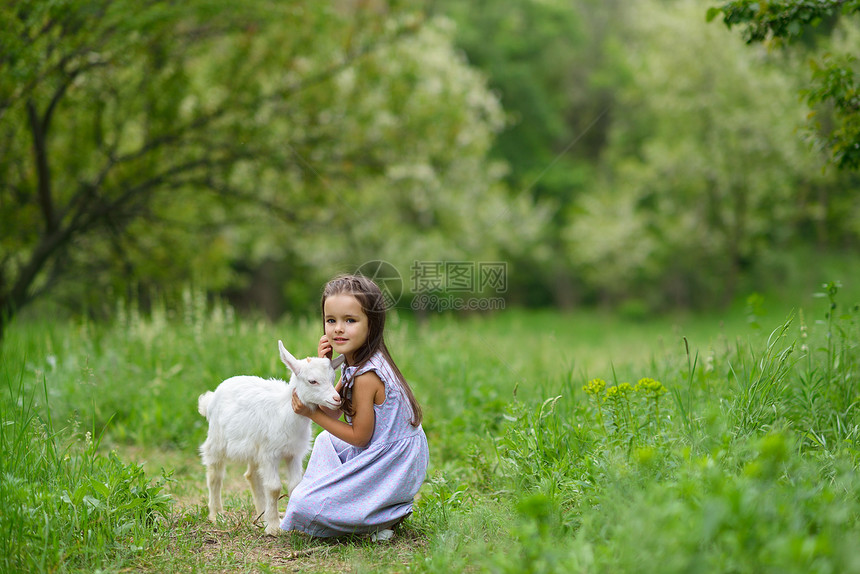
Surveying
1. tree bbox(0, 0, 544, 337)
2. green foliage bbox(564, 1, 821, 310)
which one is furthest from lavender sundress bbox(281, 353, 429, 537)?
green foliage bbox(564, 1, 821, 310)

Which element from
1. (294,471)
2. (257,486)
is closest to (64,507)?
(257,486)

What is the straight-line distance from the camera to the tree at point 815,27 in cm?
466

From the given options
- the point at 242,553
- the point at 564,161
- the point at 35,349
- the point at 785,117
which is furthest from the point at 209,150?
the point at 564,161

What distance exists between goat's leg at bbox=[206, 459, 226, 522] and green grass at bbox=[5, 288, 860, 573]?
9cm

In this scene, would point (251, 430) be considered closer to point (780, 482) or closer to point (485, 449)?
point (485, 449)

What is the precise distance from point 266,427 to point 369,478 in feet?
2.02

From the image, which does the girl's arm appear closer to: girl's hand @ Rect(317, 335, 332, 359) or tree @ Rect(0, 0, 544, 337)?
girl's hand @ Rect(317, 335, 332, 359)

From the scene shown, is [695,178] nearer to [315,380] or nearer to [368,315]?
[368,315]

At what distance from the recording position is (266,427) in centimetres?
373

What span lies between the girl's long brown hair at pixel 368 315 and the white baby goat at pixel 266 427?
0.19 metres

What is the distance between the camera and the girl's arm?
3641 millimetres

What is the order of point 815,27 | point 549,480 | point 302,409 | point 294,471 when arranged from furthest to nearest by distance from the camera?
point 815,27 < point 294,471 < point 549,480 < point 302,409

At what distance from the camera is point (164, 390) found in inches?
246

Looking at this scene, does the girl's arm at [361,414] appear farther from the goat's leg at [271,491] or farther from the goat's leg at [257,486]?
the goat's leg at [257,486]
